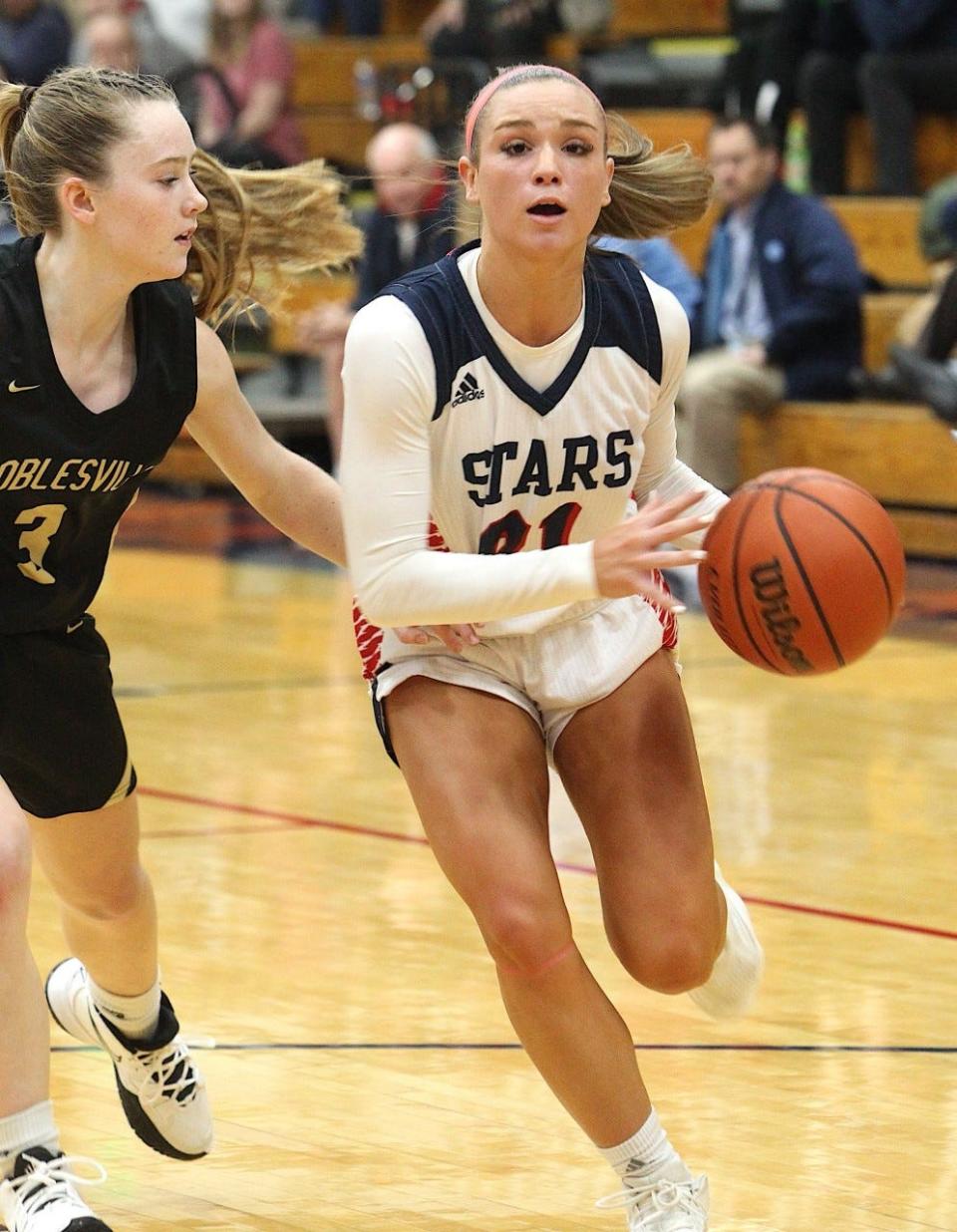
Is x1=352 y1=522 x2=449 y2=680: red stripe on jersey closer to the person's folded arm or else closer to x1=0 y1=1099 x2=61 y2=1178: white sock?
the person's folded arm

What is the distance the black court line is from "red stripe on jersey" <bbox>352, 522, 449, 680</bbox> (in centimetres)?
82

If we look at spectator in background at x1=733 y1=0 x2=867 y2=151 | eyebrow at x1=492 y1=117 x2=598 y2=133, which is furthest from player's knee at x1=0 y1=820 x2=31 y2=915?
spectator in background at x1=733 y1=0 x2=867 y2=151

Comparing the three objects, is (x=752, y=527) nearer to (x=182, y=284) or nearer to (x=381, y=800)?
(x=182, y=284)

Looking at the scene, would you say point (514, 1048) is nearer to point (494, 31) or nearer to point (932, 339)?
point (932, 339)

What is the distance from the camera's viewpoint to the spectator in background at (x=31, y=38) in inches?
511

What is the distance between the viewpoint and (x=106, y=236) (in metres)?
3.21

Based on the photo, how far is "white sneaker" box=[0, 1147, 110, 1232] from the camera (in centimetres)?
296

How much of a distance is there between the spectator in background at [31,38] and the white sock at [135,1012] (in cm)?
1018

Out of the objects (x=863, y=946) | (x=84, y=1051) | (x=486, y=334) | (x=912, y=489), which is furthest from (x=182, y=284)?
(x=912, y=489)

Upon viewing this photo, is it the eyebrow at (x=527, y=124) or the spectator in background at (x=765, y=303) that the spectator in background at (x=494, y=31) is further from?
the eyebrow at (x=527, y=124)

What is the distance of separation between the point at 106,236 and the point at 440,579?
701mm

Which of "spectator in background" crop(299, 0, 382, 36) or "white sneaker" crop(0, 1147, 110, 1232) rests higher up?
"white sneaker" crop(0, 1147, 110, 1232)

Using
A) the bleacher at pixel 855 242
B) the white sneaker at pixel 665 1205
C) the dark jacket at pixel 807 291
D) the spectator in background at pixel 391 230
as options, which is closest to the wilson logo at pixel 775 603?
the white sneaker at pixel 665 1205

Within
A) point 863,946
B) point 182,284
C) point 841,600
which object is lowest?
point 863,946
